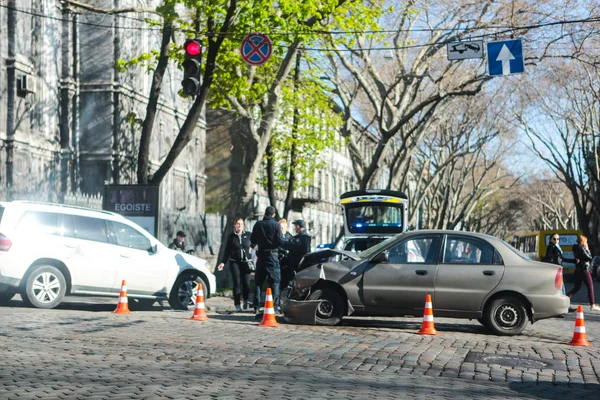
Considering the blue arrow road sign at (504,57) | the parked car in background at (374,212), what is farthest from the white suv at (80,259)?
the parked car in background at (374,212)

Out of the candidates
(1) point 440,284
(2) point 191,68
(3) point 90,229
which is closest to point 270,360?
(1) point 440,284

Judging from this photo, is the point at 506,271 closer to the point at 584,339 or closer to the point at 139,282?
the point at 584,339

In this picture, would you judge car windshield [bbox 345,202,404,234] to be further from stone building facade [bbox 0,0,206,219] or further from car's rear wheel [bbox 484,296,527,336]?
car's rear wheel [bbox 484,296,527,336]

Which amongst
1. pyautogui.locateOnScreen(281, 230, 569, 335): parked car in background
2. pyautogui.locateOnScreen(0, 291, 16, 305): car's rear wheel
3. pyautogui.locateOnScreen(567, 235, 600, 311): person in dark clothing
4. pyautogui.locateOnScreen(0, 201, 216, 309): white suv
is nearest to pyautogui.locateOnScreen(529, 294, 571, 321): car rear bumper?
pyautogui.locateOnScreen(281, 230, 569, 335): parked car in background

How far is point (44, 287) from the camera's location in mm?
15922

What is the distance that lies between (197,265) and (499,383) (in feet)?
31.3

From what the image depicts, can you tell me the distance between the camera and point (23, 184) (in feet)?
111

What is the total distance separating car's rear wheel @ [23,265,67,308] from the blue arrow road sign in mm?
13325

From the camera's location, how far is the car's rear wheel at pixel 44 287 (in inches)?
619

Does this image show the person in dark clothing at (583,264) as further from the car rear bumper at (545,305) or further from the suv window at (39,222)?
the suv window at (39,222)

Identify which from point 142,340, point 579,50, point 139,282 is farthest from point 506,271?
point 579,50

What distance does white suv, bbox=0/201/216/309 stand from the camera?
15586 millimetres

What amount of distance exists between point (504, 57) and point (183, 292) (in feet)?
38.8

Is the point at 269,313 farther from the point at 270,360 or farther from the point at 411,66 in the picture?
the point at 411,66
